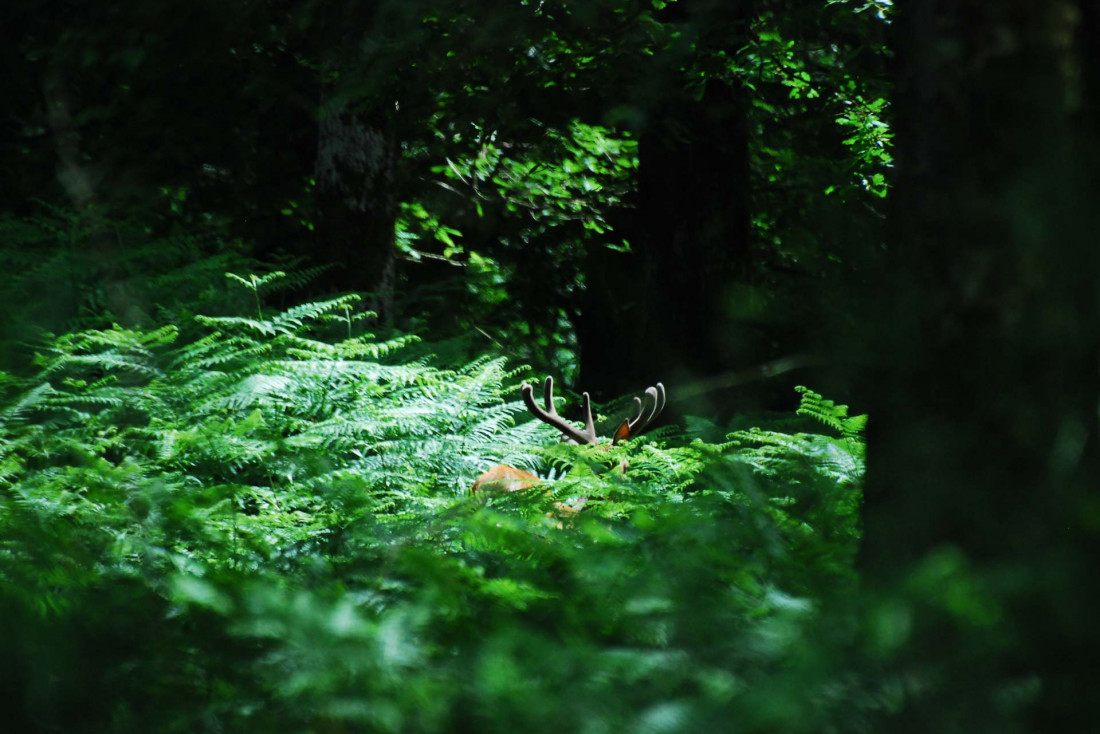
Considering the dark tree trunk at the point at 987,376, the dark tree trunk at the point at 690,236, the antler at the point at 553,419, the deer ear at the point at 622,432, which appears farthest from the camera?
the dark tree trunk at the point at 690,236

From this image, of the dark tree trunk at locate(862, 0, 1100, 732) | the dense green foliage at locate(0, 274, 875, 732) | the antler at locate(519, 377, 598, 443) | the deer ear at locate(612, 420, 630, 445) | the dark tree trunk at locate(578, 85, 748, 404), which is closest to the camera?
the dark tree trunk at locate(862, 0, 1100, 732)

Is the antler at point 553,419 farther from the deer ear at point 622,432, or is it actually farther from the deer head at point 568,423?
the deer ear at point 622,432

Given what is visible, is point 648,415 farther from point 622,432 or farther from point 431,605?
point 431,605

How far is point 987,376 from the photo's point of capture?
1.40 m

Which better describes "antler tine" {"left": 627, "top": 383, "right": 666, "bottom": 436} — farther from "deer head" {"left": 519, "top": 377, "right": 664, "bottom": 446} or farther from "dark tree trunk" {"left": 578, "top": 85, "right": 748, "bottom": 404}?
"dark tree trunk" {"left": 578, "top": 85, "right": 748, "bottom": 404}

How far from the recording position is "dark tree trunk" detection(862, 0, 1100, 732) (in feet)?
3.55

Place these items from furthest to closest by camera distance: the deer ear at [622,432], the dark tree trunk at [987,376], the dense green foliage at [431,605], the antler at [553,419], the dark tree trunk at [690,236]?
the dark tree trunk at [690,236] < the antler at [553,419] < the deer ear at [622,432] < the dense green foliage at [431,605] < the dark tree trunk at [987,376]

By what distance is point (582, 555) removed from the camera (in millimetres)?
1685

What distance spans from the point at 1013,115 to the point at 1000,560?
0.67m

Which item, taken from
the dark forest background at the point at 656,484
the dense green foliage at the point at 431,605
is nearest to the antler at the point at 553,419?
the dark forest background at the point at 656,484

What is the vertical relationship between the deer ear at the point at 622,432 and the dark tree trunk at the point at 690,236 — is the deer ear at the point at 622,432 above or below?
below

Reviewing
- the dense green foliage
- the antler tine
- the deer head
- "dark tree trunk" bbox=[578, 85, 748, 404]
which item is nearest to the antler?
the deer head

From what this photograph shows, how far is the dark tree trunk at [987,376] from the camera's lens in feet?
3.55

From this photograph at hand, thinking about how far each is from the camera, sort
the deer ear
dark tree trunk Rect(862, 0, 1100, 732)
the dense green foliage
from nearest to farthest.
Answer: dark tree trunk Rect(862, 0, 1100, 732), the dense green foliage, the deer ear
